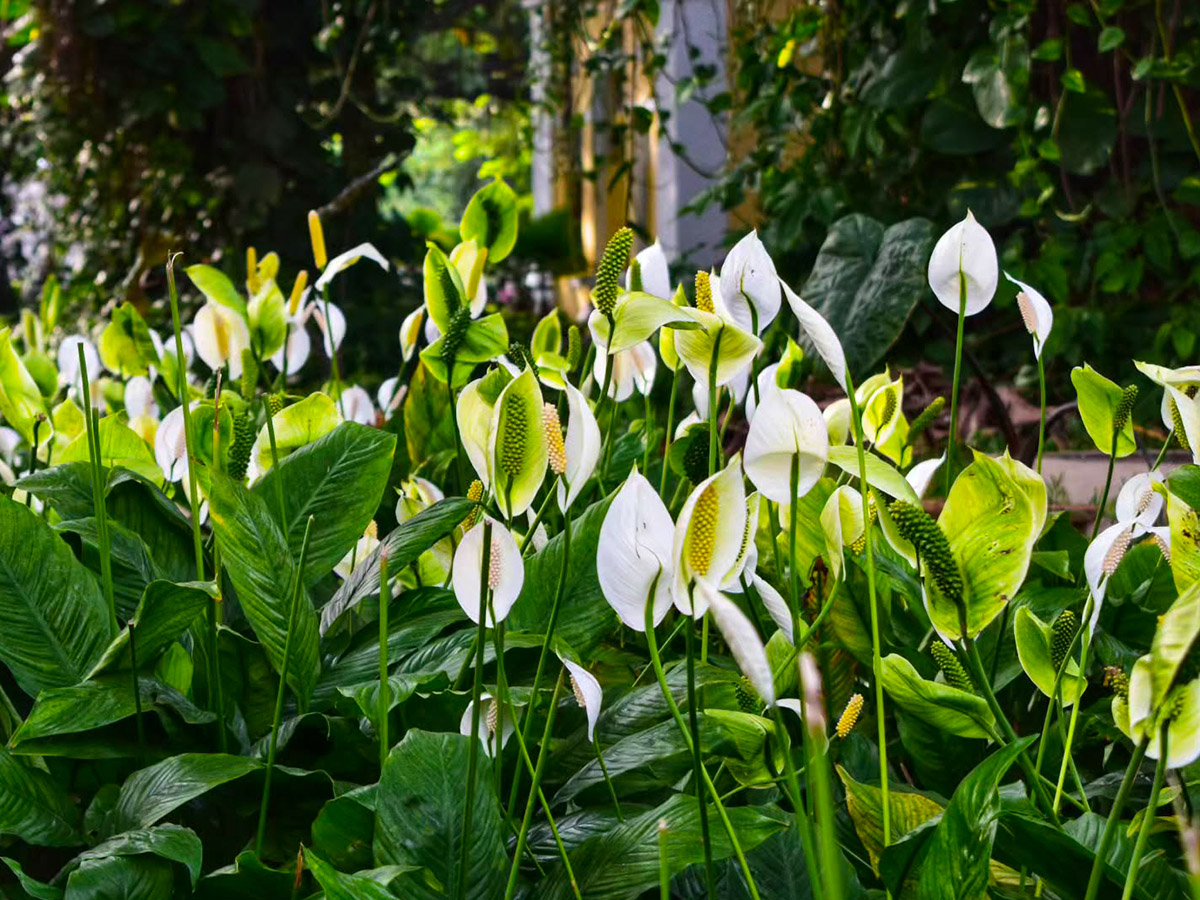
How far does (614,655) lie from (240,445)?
0.20m

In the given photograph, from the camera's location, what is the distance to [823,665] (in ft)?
1.78

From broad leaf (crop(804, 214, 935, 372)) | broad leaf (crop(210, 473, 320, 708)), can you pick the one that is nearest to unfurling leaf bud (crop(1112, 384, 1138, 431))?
broad leaf (crop(804, 214, 935, 372))

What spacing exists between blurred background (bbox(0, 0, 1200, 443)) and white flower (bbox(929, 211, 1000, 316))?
1.00 ft

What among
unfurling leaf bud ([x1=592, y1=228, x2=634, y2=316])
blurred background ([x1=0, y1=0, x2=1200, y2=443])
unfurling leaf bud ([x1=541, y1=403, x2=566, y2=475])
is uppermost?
unfurling leaf bud ([x1=592, y1=228, x2=634, y2=316])

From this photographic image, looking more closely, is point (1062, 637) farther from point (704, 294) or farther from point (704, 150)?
point (704, 150)

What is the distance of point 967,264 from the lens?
1.70 feet

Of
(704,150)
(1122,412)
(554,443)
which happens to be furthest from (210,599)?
(704,150)

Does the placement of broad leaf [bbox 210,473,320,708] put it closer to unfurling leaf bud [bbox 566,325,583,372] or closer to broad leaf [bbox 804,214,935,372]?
unfurling leaf bud [bbox 566,325,583,372]

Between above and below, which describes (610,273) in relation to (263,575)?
above

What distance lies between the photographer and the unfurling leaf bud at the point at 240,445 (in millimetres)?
590

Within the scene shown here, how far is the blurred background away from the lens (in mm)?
2555

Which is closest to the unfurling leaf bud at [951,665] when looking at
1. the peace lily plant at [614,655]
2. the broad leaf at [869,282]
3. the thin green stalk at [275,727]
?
the peace lily plant at [614,655]

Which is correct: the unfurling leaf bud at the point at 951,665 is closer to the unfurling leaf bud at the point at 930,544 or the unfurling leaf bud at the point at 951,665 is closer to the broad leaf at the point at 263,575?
the unfurling leaf bud at the point at 930,544

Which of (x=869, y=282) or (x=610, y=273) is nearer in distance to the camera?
(x=610, y=273)
